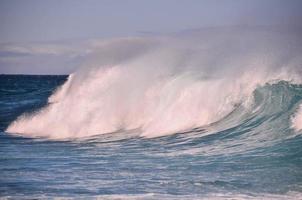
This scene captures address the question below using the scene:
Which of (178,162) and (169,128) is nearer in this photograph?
(178,162)

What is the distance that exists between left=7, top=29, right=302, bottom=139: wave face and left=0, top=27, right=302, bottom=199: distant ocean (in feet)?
0.14

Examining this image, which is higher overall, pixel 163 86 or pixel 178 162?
pixel 163 86

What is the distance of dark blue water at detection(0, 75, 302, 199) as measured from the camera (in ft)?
26.4

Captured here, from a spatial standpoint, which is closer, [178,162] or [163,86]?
[178,162]

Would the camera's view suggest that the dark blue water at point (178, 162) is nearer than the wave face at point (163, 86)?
Yes

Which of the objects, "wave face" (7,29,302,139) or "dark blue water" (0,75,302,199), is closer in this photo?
"dark blue water" (0,75,302,199)

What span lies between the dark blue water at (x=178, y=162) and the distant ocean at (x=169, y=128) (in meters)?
0.02

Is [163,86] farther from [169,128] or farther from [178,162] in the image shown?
[178,162]

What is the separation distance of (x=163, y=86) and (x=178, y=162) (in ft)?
23.1

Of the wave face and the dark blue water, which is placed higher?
the wave face

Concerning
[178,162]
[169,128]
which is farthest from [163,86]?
[178,162]

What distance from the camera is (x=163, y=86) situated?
56.2ft

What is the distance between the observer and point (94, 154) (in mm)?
11656

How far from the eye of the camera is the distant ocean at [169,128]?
8.46 metres
